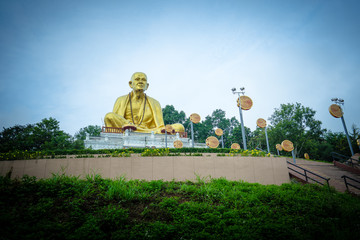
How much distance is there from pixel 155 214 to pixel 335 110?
57.4 feet

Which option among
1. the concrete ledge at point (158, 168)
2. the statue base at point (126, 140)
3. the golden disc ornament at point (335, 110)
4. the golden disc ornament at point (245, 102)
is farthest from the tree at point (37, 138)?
the golden disc ornament at point (335, 110)

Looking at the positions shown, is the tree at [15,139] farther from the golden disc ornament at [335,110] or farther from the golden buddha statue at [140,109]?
the golden disc ornament at [335,110]

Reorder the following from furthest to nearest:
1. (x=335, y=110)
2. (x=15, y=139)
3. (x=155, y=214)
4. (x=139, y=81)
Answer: (x=15, y=139), (x=139, y=81), (x=335, y=110), (x=155, y=214)

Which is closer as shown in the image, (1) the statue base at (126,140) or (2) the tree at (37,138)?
(1) the statue base at (126,140)

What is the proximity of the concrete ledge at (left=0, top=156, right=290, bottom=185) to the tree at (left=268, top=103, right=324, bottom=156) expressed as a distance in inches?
813

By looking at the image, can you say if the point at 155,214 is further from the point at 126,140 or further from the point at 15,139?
the point at 15,139

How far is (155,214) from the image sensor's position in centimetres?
438

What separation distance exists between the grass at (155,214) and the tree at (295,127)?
23.9 meters

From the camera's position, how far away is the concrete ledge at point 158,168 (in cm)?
811

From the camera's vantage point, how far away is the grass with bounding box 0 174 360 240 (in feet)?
11.3

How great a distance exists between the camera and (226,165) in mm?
8648

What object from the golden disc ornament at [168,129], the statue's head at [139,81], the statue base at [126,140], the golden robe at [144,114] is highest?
the statue's head at [139,81]

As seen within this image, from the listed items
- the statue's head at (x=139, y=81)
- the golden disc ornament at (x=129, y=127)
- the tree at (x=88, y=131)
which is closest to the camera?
the golden disc ornament at (x=129, y=127)

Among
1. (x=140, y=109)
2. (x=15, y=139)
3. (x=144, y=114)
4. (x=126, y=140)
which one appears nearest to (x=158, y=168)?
(x=126, y=140)
